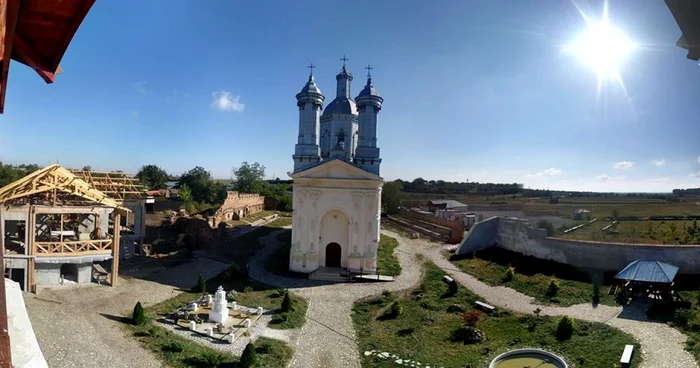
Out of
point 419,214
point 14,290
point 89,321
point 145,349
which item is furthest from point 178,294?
point 419,214

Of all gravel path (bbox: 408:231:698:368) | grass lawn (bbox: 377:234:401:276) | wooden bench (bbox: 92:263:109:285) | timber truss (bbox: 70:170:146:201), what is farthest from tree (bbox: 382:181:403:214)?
wooden bench (bbox: 92:263:109:285)

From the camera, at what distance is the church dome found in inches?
1301

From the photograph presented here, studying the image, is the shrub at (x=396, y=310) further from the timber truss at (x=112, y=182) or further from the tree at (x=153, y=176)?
the tree at (x=153, y=176)

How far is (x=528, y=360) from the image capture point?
13359 millimetres

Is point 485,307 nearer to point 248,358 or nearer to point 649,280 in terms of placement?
point 649,280

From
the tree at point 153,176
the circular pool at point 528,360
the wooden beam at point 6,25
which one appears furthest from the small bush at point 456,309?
the tree at point 153,176

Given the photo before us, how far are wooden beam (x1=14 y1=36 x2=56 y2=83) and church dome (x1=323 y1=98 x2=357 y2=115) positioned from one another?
29.6 meters

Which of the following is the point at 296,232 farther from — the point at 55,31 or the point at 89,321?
the point at 55,31

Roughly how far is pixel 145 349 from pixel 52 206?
1013 cm

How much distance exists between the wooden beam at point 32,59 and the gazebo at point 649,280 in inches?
815

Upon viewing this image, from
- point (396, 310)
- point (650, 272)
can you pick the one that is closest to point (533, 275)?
point (650, 272)

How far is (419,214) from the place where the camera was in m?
50.0

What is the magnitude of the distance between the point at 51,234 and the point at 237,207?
27551 mm

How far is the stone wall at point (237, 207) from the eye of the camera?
138 ft
